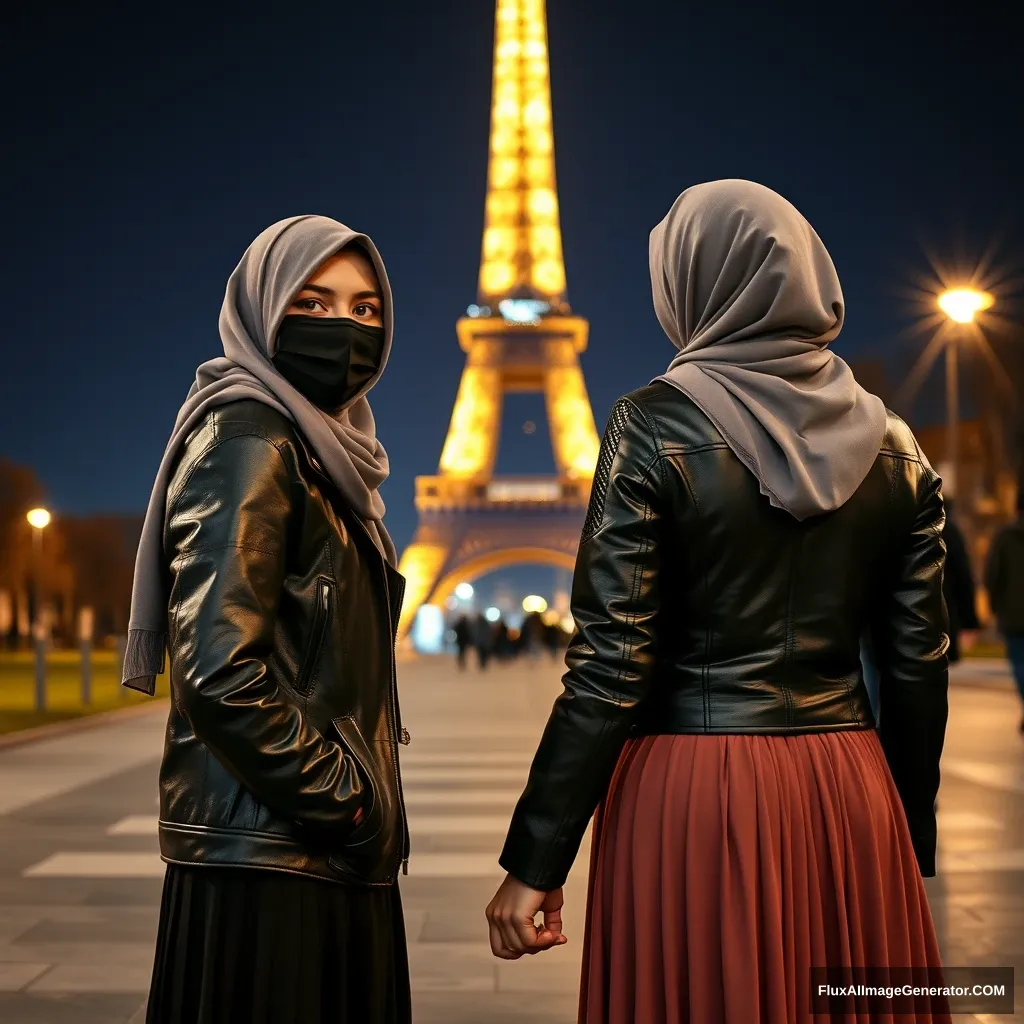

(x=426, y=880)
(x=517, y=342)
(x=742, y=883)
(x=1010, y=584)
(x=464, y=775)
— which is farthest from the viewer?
(x=517, y=342)

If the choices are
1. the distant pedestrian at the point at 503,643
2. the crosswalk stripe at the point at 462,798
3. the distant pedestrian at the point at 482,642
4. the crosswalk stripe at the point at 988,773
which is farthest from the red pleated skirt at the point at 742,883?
the distant pedestrian at the point at 503,643

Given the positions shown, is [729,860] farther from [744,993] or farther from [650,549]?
[650,549]

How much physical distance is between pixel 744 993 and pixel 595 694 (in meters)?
0.56

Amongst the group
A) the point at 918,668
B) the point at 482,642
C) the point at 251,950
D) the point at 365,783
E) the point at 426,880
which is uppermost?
the point at 482,642

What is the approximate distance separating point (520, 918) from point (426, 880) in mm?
4069

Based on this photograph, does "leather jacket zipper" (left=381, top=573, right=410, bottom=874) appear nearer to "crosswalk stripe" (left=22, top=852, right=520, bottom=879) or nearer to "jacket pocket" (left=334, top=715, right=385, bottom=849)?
"jacket pocket" (left=334, top=715, right=385, bottom=849)

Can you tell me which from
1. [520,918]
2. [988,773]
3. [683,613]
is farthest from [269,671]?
[988,773]

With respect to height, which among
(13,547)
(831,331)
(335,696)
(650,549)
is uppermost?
(13,547)

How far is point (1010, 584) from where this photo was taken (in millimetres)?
9867

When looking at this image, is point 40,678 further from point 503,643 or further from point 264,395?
point 503,643

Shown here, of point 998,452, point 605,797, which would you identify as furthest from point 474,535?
point 605,797

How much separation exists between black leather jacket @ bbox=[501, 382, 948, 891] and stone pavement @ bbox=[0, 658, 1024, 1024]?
2.07m

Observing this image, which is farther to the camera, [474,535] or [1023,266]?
[474,535]

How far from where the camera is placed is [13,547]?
45250 mm
